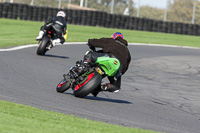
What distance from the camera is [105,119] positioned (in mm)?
6535

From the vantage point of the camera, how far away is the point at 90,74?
26.1 ft

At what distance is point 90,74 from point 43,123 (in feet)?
8.56

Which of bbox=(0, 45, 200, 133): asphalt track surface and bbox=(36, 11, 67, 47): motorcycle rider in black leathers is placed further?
bbox=(36, 11, 67, 47): motorcycle rider in black leathers

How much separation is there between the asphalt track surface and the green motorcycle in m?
0.22

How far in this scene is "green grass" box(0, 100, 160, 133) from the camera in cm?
505

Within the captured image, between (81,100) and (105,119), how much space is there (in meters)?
1.55

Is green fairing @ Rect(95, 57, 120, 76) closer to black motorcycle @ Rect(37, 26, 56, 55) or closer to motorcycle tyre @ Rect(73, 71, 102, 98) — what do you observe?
motorcycle tyre @ Rect(73, 71, 102, 98)

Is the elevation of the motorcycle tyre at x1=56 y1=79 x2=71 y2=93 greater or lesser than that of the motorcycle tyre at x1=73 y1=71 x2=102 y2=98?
lesser

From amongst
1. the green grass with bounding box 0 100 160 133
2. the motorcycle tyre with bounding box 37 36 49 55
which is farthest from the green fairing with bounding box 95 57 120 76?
the motorcycle tyre with bounding box 37 36 49 55

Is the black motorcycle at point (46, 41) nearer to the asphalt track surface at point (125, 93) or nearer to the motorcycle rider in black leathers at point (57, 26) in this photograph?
the motorcycle rider in black leathers at point (57, 26)

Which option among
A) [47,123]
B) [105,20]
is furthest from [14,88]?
[105,20]

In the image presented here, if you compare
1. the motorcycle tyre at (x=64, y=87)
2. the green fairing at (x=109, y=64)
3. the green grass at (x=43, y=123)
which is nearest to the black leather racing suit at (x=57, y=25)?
the motorcycle tyre at (x=64, y=87)

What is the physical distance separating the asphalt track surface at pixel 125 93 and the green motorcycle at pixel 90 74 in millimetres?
216

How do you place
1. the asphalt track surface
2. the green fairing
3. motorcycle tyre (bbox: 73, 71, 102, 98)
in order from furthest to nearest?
the green fairing → motorcycle tyre (bbox: 73, 71, 102, 98) → the asphalt track surface
